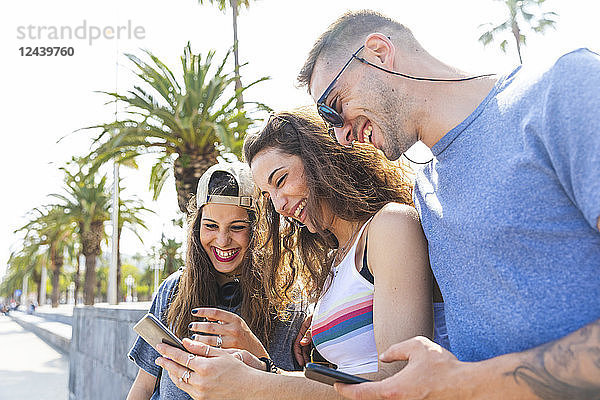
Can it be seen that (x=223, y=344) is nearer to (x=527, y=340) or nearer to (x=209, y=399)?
(x=209, y=399)

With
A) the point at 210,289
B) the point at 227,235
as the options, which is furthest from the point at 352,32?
the point at 210,289

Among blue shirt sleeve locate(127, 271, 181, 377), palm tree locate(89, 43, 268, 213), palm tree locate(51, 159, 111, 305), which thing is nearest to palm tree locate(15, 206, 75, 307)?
palm tree locate(51, 159, 111, 305)

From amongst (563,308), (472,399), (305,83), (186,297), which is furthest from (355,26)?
(186,297)

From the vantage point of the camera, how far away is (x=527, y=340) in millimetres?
1421

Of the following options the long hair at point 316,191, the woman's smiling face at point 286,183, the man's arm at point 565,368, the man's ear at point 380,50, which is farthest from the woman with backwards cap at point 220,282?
the man's arm at point 565,368

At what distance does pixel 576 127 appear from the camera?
1278mm

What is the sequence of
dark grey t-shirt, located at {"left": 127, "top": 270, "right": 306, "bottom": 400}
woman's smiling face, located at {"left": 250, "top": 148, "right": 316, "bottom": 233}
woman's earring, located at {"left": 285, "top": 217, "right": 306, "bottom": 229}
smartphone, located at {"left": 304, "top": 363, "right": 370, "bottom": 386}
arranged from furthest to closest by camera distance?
dark grey t-shirt, located at {"left": 127, "top": 270, "right": 306, "bottom": 400}
woman's earring, located at {"left": 285, "top": 217, "right": 306, "bottom": 229}
woman's smiling face, located at {"left": 250, "top": 148, "right": 316, "bottom": 233}
smartphone, located at {"left": 304, "top": 363, "right": 370, "bottom": 386}

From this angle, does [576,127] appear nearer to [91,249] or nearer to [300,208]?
[300,208]

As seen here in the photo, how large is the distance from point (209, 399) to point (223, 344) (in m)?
0.41

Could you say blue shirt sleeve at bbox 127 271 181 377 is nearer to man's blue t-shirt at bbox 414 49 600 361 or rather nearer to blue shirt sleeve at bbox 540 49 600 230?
man's blue t-shirt at bbox 414 49 600 361

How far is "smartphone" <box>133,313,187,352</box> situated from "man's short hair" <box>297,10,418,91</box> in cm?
112

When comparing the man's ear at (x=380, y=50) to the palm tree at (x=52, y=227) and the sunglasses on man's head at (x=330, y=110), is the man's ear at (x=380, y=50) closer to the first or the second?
the sunglasses on man's head at (x=330, y=110)

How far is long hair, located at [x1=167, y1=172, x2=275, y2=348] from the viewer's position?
2912mm

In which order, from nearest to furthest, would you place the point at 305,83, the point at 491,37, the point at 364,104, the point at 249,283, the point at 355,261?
1. the point at 364,104
2. the point at 355,261
3. the point at 305,83
4. the point at 249,283
5. the point at 491,37
